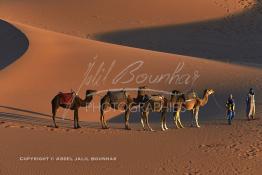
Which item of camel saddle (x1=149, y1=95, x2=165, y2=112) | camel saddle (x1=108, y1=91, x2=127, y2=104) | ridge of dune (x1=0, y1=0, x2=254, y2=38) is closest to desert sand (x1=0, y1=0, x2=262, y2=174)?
ridge of dune (x1=0, y1=0, x2=254, y2=38)

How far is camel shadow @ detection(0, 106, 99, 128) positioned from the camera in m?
15.3

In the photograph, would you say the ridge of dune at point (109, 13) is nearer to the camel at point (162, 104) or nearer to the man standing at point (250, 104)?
the man standing at point (250, 104)

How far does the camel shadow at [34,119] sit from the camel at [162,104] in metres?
1.85

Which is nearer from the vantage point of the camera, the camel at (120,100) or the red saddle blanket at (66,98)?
the camel at (120,100)

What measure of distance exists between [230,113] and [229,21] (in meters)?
32.3

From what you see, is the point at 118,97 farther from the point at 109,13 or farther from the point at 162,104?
the point at 109,13

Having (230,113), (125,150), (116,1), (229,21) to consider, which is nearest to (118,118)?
(230,113)

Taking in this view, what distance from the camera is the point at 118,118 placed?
1811cm

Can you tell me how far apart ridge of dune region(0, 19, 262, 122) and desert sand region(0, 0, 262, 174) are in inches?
1.6

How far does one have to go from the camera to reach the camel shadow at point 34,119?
15320 millimetres

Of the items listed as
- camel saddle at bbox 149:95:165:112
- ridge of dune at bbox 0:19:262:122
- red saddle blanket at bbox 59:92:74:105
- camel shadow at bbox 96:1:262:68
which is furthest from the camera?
camel shadow at bbox 96:1:262:68

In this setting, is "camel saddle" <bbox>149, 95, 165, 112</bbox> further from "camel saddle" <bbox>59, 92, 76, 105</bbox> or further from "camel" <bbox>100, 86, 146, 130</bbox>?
"camel saddle" <bbox>59, 92, 76, 105</bbox>

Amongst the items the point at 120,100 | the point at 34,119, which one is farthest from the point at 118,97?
the point at 34,119

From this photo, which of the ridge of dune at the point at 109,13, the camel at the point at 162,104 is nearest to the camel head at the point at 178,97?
the camel at the point at 162,104
